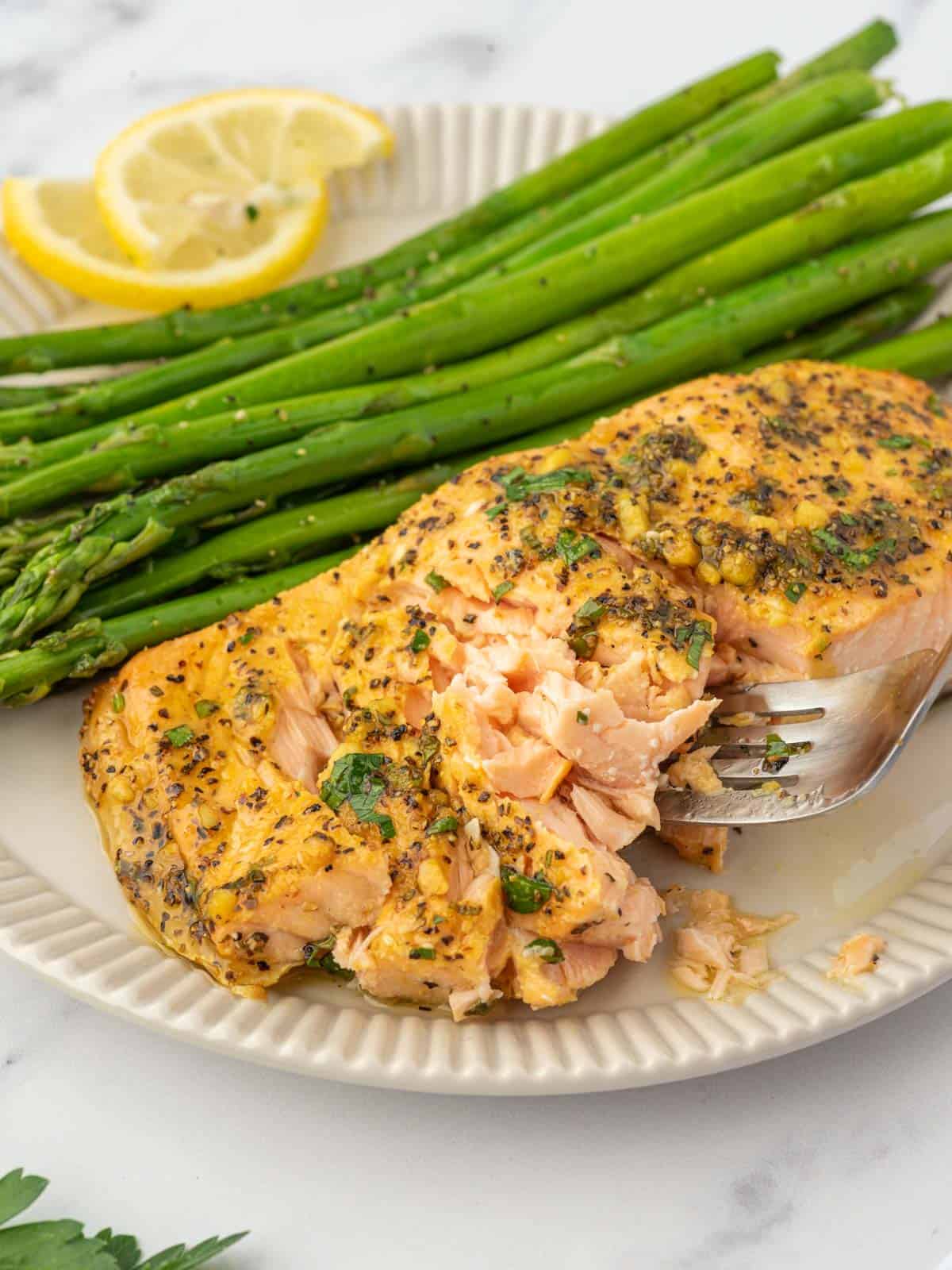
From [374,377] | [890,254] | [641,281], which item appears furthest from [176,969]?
[890,254]

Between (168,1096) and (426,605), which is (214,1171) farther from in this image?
(426,605)

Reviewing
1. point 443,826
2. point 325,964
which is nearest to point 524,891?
point 443,826

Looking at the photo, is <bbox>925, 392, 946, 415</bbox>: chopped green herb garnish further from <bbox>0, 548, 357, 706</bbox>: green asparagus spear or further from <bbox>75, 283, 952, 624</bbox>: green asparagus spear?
<bbox>0, 548, 357, 706</bbox>: green asparagus spear

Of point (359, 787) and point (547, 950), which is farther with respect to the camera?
point (359, 787)

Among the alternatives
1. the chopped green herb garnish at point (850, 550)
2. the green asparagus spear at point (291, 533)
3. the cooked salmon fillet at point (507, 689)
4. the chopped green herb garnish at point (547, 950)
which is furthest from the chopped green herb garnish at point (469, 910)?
the green asparagus spear at point (291, 533)

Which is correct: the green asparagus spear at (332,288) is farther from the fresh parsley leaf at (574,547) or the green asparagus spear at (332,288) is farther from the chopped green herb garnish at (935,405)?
the fresh parsley leaf at (574,547)

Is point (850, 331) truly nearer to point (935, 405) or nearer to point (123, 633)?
point (935, 405)

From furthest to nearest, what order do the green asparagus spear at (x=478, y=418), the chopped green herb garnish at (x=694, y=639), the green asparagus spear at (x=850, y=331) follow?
1. the green asparagus spear at (x=850, y=331)
2. the green asparagus spear at (x=478, y=418)
3. the chopped green herb garnish at (x=694, y=639)
